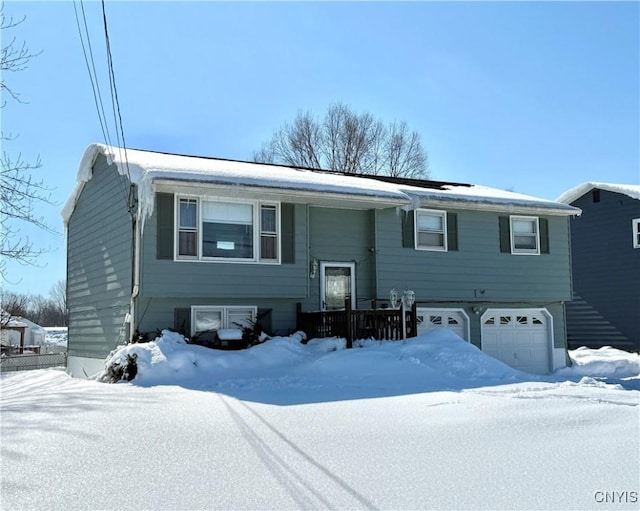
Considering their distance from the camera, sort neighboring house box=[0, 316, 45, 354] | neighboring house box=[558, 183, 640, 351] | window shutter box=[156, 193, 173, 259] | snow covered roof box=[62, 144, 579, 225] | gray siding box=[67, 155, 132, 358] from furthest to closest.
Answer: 1. neighboring house box=[0, 316, 45, 354]
2. neighboring house box=[558, 183, 640, 351]
3. gray siding box=[67, 155, 132, 358]
4. window shutter box=[156, 193, 173, 259]
5. snow covered roof box=[62, 144, 579, 225]

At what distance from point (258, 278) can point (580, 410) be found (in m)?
8.37

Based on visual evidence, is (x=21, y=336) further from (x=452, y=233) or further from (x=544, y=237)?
(x=544, y=237)

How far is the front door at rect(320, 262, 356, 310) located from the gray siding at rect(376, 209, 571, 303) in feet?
2.23

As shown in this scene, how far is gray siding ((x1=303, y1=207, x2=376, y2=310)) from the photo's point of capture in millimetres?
15438

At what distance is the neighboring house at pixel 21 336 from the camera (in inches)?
1553

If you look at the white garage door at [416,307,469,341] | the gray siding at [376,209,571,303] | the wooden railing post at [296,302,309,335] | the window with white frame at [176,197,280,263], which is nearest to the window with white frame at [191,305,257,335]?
the wooden railing post at [296,302,309,335]

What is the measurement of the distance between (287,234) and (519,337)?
7.63 m

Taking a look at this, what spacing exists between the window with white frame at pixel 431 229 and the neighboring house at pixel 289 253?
0.12 ft

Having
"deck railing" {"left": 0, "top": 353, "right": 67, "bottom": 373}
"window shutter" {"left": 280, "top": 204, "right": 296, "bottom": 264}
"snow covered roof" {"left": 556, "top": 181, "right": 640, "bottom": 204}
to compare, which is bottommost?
"deck railing" {"left": 0, "top": 353, "right": 67, "bottom": 373}

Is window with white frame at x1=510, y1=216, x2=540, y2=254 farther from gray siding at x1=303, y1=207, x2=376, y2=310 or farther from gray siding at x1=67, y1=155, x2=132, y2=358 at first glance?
gray siding at x1=67, y1=155, x2=132, y2=358

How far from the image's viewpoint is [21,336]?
145ft
